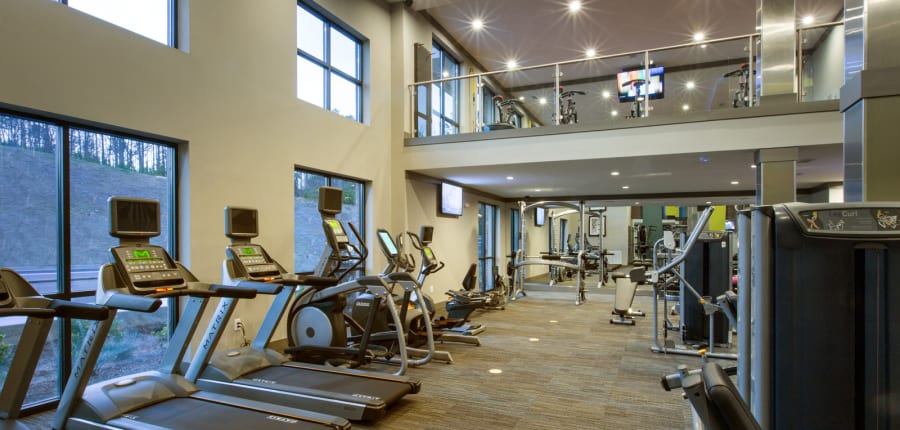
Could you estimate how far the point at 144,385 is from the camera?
320 cm

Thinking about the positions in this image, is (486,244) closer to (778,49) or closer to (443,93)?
(443,93)

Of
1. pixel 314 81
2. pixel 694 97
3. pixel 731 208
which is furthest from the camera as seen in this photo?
pixel 731 208

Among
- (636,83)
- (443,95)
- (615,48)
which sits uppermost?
(615,48)

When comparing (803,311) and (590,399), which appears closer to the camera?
(803,311)

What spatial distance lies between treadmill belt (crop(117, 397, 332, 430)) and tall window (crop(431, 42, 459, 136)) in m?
6.21

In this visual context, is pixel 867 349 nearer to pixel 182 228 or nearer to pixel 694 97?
pixel 182 228

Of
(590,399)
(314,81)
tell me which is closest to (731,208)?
(590,399)

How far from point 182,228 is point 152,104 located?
3.75 ft

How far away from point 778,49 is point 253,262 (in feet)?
19.1

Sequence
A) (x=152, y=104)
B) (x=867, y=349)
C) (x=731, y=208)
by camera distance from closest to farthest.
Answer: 1. (x=867, y=349)
2. (x=152, y=104)
3. (x=731, y=208)

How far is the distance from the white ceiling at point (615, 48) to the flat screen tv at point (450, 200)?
347 millimetres

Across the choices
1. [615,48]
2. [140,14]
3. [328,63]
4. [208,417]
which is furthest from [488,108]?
[208,417]

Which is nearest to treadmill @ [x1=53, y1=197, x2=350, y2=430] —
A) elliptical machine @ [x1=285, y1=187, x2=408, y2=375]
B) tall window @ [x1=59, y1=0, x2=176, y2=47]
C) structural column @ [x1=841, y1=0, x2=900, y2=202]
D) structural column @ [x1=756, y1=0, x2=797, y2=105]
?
elliptical machine @ [x1=285, y1=187, x2=408, y2=375]

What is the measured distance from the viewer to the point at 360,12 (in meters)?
6.95
